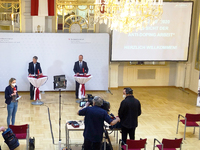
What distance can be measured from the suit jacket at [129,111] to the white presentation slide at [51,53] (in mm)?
5864

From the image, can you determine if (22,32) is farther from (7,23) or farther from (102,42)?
(102,42)

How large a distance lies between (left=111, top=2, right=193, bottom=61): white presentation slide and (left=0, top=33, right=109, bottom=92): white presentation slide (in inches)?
27.6

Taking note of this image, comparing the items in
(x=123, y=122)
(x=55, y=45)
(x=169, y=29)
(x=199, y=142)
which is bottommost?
(x=199, y=142)

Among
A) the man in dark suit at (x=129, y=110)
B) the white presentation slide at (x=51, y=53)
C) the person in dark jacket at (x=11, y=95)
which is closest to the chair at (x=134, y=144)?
the man in dark suit at (x=129, y=110)

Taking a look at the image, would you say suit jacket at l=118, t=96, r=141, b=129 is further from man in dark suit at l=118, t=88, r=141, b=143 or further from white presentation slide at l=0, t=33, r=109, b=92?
white presentation slide at l=0, t=33, r=109, b=92

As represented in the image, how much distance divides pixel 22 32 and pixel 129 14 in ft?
18.1

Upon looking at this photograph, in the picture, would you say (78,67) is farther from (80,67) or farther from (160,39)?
(160,39)

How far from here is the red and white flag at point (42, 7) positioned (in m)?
11.3

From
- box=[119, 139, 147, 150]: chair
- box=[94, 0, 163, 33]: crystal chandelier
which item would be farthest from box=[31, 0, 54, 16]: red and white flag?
box=[119, 139, 147, 150]: chair

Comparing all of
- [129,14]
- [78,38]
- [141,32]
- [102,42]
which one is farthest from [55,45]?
[129,14]

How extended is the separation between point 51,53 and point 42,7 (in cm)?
181

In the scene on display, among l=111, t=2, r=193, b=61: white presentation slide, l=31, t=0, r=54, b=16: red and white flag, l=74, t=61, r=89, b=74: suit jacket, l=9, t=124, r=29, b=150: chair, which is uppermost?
A: l=31, t=0, r=54, b=16: red and white flag

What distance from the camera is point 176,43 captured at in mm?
12273

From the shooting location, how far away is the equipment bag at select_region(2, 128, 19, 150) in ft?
20.1
